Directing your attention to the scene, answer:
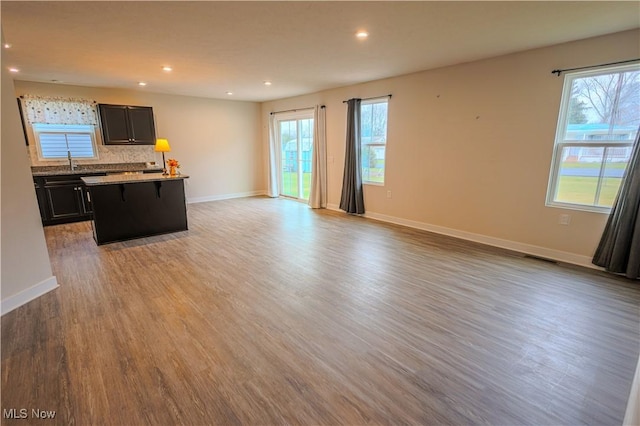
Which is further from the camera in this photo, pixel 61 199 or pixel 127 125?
pixel 127 125

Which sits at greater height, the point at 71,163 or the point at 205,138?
the point at 205,138

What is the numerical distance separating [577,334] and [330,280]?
2.06 metres

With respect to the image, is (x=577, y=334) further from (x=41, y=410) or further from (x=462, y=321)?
(x=41, y=410)

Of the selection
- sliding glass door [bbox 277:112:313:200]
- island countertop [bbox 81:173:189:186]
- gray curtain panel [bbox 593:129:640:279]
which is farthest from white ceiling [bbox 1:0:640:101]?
sliding glass door [bbox 277:112:313:200]

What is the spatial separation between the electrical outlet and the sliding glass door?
4.98m

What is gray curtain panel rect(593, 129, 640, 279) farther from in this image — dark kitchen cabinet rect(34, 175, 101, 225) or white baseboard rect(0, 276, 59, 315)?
dark kitchen cabinet rect(34, 175, 101, 225)

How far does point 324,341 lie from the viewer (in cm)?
218

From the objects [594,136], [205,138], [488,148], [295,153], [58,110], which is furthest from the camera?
[295,153]

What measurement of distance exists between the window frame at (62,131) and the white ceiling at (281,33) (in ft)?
3.54

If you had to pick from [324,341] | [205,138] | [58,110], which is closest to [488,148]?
[324,341]

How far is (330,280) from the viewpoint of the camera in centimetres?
315

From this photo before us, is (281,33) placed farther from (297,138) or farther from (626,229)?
(297,138)

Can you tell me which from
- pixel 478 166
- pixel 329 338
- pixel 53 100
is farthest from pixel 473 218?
pixel 53 100

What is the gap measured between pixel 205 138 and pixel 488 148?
622cm
